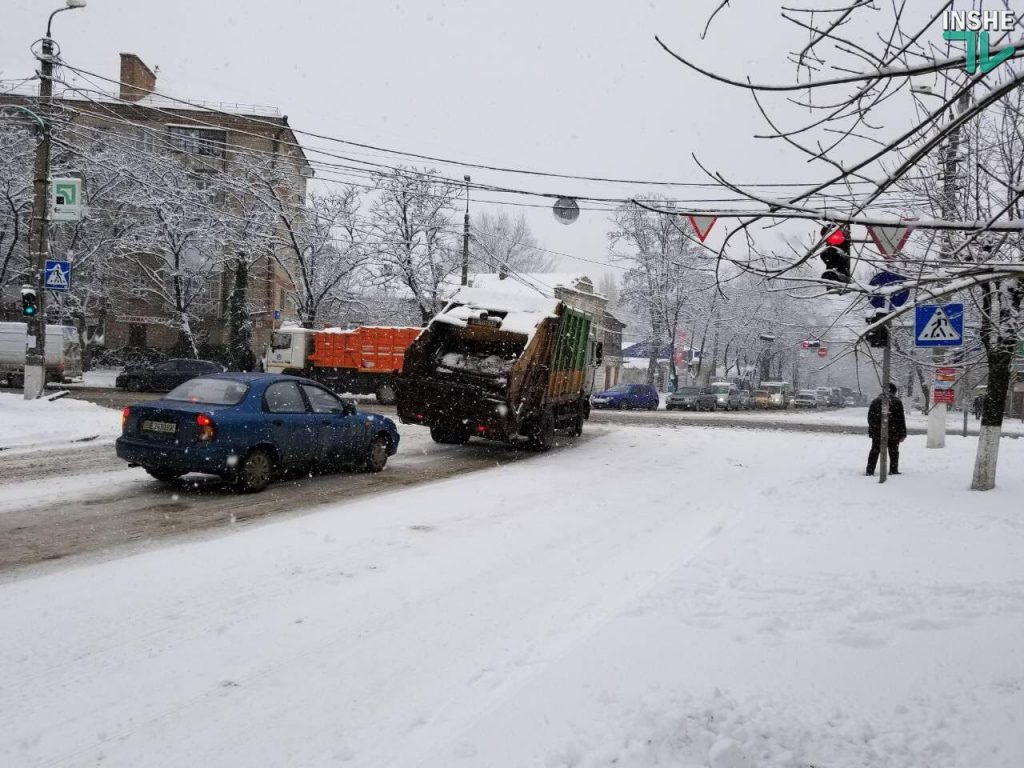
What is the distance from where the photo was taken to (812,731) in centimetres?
363

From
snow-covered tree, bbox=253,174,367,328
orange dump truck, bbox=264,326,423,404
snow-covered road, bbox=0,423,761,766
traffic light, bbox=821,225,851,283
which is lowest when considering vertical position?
snow-covered road, bbox=0,423,761,766

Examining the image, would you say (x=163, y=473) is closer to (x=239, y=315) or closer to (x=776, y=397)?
(x=239, y=315)

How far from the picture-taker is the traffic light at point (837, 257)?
430 centimetres

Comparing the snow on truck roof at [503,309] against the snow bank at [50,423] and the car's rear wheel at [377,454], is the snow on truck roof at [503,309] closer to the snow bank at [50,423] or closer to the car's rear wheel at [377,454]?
the car's rear wheel at [377,454]

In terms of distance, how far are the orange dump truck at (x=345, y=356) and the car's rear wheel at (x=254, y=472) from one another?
1933cm

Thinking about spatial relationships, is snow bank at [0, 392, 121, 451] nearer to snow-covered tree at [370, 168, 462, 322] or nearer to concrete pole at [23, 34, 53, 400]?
concrete pole at [23, 34, 53, 400]

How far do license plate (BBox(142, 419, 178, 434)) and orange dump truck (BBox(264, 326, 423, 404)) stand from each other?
19840 mm

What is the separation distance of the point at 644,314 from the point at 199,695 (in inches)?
1982

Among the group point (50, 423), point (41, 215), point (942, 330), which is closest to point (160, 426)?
point (50, 423)

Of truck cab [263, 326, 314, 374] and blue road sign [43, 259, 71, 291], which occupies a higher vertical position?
blue road sign [43, 259, 71, 291]

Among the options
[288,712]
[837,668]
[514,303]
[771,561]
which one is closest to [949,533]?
[771,561]

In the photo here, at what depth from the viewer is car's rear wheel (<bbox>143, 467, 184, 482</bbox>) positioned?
9.43 metres

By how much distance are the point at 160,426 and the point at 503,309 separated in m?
7.73

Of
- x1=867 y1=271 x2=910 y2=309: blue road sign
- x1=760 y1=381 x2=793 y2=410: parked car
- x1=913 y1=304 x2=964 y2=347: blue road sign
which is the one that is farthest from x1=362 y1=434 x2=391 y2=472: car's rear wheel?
x1=760 y1=381 x2=793 y2=410: parked car
